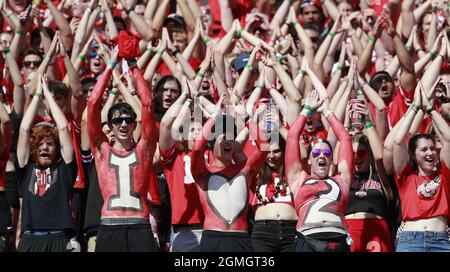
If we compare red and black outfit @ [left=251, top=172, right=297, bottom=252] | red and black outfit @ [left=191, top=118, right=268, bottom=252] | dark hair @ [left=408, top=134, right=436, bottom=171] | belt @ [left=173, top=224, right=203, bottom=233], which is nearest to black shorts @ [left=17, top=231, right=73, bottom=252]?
belt @ [left=173, top=224, right=203, bottom=233]

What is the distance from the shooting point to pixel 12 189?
45.7 ft

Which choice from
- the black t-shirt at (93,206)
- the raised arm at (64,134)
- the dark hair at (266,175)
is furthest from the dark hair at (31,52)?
the dark hair at (266,175)

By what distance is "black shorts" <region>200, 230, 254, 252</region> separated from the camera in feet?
40.7

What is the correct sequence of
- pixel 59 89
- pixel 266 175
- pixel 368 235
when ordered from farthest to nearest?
pixel 59 89 → pixel 266 175 → pixel 368 235

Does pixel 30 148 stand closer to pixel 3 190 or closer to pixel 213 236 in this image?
pixel 3 190

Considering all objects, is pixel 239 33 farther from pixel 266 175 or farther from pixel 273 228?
pixel 273 228

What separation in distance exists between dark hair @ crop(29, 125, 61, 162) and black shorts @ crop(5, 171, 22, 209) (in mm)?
728

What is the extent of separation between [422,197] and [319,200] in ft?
3.78

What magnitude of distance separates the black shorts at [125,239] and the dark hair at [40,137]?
1209 mm

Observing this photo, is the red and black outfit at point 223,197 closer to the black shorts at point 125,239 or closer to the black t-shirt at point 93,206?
the black shorts at point 125,239

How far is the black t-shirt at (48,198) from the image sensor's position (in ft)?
42.7

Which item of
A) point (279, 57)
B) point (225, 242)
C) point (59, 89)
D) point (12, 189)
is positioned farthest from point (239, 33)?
point (225, 242)

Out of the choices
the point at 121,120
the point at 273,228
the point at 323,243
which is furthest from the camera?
the point at 273,228

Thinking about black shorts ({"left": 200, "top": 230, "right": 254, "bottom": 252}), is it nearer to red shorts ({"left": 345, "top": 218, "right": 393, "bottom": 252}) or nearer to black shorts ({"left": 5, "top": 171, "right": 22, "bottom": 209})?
red shorts ({"left": 345, "top": 218, "right": 393, "bottom": 252})
